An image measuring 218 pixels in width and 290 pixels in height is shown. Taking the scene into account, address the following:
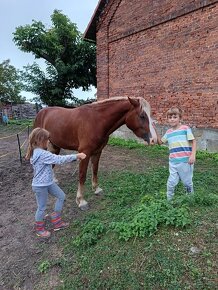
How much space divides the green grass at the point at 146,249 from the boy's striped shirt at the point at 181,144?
0.58 meters

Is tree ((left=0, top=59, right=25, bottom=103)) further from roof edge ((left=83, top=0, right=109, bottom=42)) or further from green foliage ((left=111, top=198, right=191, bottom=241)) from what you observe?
green foliage ((left=111, top=198, right=191, bottom=241))

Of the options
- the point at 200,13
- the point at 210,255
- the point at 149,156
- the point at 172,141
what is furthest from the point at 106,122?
the point at 200,13

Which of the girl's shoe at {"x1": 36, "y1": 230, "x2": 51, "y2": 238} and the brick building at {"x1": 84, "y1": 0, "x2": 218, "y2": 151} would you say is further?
the brick building at {"x1": 84, "y1": 0, "x2": 218, "y2": 151}

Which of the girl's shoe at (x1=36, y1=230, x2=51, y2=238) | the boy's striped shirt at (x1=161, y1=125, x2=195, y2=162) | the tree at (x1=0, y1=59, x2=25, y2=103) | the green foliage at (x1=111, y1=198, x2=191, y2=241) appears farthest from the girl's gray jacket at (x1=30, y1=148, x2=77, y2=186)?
the tree at (x1=0, y1=59, x2=25, y2=103)

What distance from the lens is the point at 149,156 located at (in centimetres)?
776

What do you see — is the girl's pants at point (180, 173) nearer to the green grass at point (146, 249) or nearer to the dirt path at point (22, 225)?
the green grass at point (146, 249)

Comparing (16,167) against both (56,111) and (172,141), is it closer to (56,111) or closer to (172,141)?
(56,111)

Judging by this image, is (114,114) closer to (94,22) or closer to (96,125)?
(96,125)

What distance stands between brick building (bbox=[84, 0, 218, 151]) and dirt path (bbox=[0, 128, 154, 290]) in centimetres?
251

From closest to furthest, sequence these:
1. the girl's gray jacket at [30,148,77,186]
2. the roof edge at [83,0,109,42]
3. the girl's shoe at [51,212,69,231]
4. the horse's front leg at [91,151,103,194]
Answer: the girl's gray jacket at [30,148,77,186] < the girl's shoe at [51,212,69,231] < the horse's front leg at [91,151,103,194] < the roof edge at [83,0,109,42]

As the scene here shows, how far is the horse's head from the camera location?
3.93m

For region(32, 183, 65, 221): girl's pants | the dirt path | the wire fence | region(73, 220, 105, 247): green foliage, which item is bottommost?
the wire fence

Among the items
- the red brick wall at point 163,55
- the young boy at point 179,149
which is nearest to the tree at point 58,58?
the red brick wall at point 163,55

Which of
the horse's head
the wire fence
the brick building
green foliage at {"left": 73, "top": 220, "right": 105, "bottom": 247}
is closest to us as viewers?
green foliage at {"left": 73, "top": 220, "right": 105, "bottom": 247}
